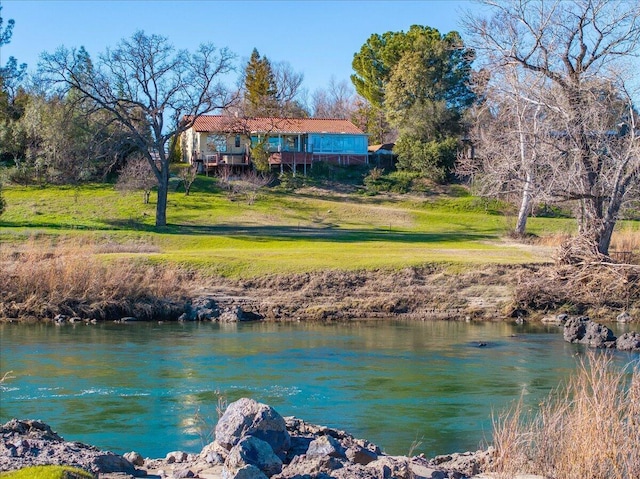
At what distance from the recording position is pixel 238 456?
11727mm

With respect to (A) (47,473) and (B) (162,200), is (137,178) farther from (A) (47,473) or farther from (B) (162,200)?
(A) (47,473)

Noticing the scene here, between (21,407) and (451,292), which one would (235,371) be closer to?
(21,407)

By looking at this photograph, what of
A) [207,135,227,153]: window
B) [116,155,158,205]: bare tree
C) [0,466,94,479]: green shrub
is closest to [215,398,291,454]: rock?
[0,466,94,479]: green shrub

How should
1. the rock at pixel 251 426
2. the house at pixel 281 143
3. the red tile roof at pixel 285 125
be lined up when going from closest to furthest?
the rock at pixel 251 426 → the red tile roof at pixel 285 125 → the house at pixel 281 143

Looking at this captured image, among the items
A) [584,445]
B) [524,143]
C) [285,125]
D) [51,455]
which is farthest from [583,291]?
[285,125]

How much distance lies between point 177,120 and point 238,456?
48448 millimetres

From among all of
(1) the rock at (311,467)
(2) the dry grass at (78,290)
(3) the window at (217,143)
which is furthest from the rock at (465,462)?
(3) the window at (217,143)

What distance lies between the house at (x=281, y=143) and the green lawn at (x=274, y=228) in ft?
18.0

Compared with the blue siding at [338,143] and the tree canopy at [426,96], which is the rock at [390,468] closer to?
the tree canopy at [426,96]

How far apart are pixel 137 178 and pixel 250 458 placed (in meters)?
53.3

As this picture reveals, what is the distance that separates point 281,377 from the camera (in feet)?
75.7

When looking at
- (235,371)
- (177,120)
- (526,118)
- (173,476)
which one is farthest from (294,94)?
(173,476)

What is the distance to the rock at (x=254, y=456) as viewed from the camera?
461 inches

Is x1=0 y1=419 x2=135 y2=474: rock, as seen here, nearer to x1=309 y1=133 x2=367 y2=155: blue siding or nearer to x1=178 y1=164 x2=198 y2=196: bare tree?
x1=178 y1=164 x2=198 y2=196: bare tree
